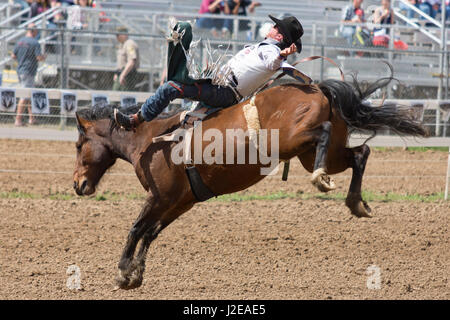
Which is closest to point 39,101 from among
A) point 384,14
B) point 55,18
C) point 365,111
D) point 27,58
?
point 27,58

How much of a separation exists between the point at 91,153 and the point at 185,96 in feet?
3.67

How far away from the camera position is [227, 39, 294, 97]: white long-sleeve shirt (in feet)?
18.3

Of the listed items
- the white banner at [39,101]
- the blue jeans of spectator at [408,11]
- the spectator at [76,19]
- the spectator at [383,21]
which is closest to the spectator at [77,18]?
the spectator at [76,19]

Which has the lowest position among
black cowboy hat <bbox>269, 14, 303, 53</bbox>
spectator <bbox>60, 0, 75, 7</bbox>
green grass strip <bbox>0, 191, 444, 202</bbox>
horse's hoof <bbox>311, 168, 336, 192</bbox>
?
green grass strip <bbox>0, 191, 444, 202</bbox>

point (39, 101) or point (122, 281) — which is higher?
point (39, 101)

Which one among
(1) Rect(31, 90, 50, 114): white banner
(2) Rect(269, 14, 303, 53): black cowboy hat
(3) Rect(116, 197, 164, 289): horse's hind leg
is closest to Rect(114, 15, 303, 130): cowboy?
(2) Rect(269, 14, 303, 53): black cowboy hat

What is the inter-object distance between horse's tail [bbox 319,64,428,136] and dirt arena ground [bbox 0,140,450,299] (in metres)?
1.44

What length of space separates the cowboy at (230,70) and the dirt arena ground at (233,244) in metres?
1.63

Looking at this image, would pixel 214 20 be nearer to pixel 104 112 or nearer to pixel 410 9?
pixel 410 9

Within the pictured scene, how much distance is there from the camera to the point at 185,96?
5.71 m

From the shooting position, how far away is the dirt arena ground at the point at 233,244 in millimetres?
6172

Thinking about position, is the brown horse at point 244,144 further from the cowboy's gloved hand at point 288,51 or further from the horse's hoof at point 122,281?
the cowboy's gloved hand at point 288,51

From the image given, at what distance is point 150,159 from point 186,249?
1.79 m

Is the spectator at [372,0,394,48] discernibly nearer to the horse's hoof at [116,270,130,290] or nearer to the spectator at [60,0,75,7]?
the spectator at [60,0,75,7]
